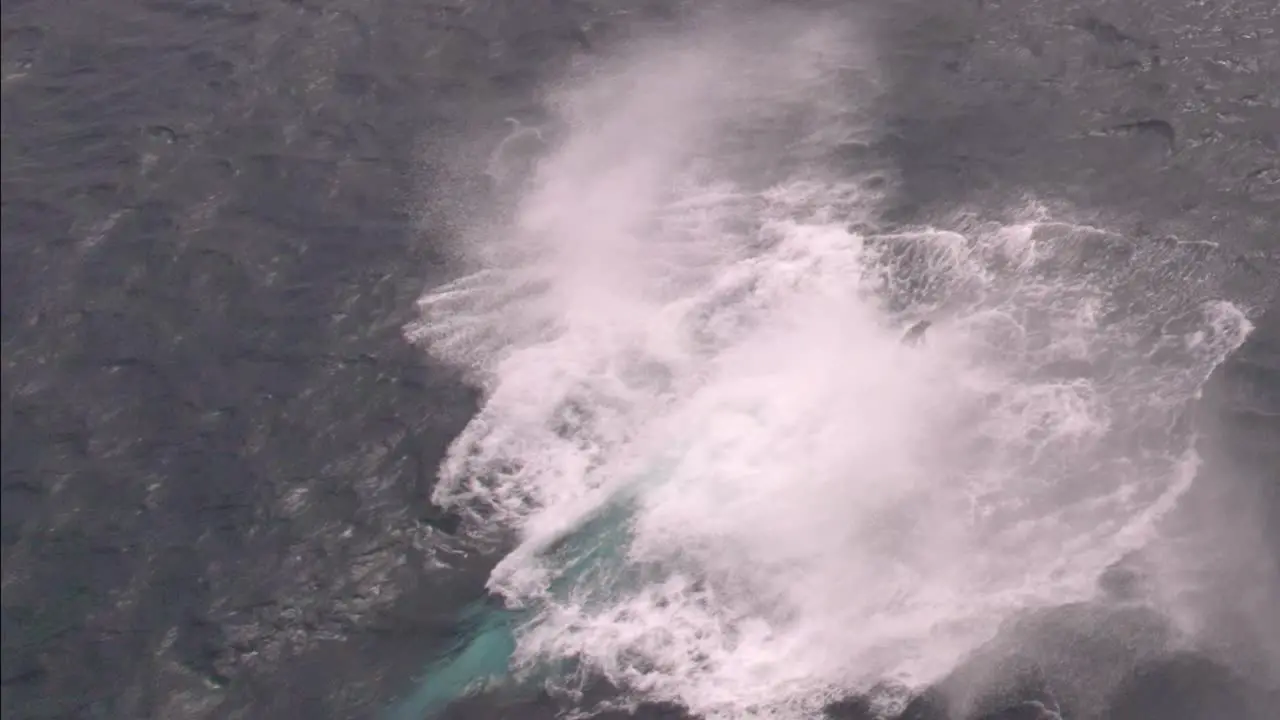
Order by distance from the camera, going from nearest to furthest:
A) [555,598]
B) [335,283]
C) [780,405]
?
[555,598]
[780,405]
[335,283]

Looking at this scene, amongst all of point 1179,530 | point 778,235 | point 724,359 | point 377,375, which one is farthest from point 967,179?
point 377,375

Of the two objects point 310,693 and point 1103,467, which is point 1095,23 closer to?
point 1103,467

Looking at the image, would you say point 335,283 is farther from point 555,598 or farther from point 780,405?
point 780,405

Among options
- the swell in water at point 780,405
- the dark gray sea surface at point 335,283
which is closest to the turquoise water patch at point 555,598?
the swell in water at point 780,405

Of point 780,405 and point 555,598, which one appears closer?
point 555,598

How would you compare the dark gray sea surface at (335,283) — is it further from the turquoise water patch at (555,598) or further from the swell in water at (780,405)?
the swell in water at (780,405)

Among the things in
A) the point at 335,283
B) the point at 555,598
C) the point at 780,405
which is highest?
the point at 335,283

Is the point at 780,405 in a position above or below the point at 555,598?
above

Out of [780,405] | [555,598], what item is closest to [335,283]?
[555,598]
